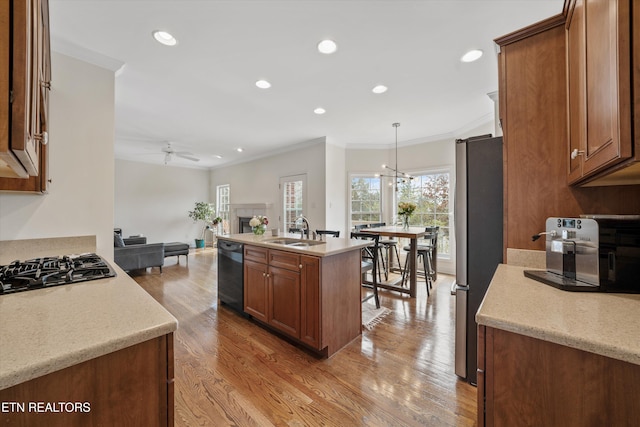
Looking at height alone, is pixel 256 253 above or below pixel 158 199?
below

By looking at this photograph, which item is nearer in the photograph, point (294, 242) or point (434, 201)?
point (294, 242)

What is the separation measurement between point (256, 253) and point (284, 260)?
46cm

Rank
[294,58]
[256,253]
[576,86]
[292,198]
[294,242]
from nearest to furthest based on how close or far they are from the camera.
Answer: [576,86], [294,58], [256,253], [294,242], [292,198]

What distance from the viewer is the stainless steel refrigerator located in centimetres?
178

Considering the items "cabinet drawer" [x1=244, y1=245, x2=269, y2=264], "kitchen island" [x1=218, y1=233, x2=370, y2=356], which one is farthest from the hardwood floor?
"cabinet drawer" [x1=244, y1=245, x2=269, y2=264]

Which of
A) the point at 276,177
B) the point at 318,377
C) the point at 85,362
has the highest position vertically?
the point at 276,177

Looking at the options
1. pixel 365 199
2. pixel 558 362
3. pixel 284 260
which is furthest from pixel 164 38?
pixel 365 199

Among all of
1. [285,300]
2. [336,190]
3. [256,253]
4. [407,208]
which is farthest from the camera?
[336,190]

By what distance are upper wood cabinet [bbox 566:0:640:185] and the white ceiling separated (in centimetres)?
109

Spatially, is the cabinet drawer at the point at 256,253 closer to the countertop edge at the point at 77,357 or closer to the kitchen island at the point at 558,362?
the countertop edge at the point at 77,357

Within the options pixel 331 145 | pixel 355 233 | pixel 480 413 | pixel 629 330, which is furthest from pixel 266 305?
→ pixel 331 145

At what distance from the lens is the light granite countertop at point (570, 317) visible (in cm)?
67

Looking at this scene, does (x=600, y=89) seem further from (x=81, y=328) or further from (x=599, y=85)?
(x=81, y=328)

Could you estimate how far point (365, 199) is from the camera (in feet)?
18.9
